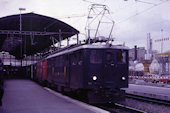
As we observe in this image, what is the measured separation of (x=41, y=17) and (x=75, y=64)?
20264 mm

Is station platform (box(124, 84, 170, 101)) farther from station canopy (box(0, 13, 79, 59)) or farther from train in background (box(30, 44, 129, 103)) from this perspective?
station canopy (box(0, 13, 79, 59))

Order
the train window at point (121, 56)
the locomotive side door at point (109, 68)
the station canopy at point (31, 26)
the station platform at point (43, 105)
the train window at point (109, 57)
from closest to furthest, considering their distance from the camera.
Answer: the station platform at point (43, 105)
the locomotive side door at point (109, 68)
the train window at point (109, 57)
the train window at point (121, 56)
the station canopy at point (31, 26)

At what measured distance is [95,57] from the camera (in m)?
11.9

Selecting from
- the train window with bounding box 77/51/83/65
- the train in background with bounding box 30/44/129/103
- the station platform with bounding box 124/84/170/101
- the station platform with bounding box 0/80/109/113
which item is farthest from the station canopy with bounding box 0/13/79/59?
the train in background with bounding box 30/44/129/103

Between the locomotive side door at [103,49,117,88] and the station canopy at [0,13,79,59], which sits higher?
the station canopy at [0,13,79,59]

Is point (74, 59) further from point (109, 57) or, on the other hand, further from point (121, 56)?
point (121, 56)

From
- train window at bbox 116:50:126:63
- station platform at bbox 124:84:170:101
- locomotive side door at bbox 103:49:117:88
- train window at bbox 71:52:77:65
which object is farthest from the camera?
station platform at bbox 124:84:170:101

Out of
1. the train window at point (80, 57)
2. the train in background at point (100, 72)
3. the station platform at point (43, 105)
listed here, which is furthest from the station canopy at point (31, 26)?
the train in background at point (100, 72)

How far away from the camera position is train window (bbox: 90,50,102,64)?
38.8 feet

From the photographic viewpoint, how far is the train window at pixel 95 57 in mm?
11820

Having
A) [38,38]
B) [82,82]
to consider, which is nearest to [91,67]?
[82,82]

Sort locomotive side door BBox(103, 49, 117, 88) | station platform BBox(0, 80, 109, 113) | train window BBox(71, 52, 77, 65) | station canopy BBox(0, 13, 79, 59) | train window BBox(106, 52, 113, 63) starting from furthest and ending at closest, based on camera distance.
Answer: station canopy BBox(0, 13, 79, 59) < train window BBox(71, 52, 77, 65) < train window BBox(106, 52, 113, 63) < locomotive side door BBox(103, 49, 117, 88) < station platform BBox(0, 80, 109, 113)

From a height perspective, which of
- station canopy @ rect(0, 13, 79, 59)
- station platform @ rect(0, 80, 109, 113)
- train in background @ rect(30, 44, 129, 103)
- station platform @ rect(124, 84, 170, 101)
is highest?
station canopy @ rect(0, 13, 79, 59)

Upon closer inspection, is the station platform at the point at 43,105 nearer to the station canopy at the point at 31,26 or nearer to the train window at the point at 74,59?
the train window at the point at 74,59
